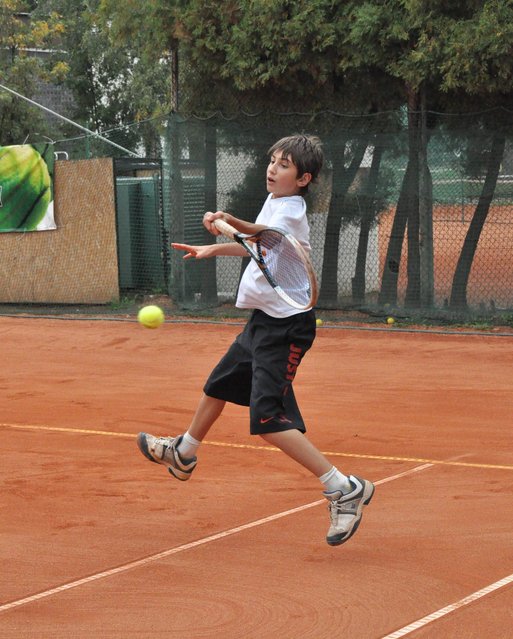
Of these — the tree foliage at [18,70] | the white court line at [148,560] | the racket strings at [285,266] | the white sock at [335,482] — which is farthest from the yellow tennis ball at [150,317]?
the tree foliage at [18,70]

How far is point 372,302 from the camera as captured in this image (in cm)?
1295

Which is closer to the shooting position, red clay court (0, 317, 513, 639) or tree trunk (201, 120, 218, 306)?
red clay court (0, 317, 513, 639)

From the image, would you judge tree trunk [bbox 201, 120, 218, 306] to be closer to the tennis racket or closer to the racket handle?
the tennis racket

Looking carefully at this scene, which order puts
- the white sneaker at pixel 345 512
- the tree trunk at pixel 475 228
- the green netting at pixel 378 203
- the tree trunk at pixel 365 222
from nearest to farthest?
the white sneaker at pixel 345 512, the tree trunk at pixel 475 228, the green netting at pixel 378 203, the tree trunk at pixel 365 222

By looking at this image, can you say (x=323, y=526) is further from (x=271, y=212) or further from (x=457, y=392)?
(x=457, y=392)

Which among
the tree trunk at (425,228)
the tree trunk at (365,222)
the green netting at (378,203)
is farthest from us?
the tree trunk at (365,222)

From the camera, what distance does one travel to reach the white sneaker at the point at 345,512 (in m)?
4.32

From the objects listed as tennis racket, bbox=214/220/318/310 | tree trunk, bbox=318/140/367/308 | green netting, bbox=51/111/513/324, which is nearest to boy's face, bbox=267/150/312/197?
tennis racket, bbox=214/220/318/310

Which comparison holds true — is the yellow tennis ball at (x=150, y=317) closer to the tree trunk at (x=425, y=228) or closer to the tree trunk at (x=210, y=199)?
the tree trunk at (x=425, y=228)

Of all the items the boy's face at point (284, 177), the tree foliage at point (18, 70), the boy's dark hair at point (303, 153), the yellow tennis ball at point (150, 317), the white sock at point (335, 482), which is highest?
the tree foliage at point (18, 70)

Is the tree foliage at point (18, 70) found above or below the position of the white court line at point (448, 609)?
above

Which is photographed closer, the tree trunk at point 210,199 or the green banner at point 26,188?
the tree trunk at point 210,199

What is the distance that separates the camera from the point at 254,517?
4.94 m

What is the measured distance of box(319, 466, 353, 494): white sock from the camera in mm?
4453
